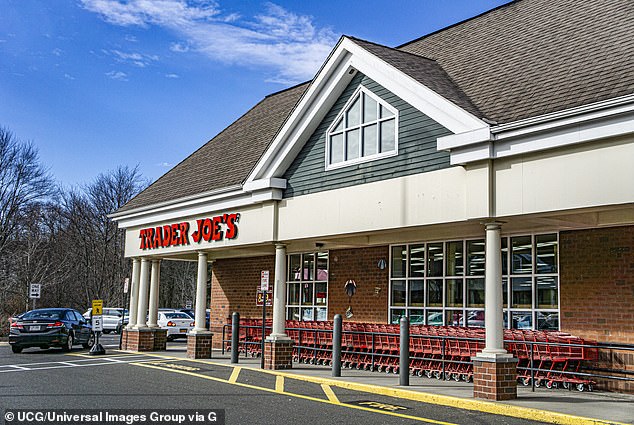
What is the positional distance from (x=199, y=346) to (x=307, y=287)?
150 inches

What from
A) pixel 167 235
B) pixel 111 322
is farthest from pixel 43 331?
pixel 111 322

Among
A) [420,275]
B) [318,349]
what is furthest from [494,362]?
[318,349]

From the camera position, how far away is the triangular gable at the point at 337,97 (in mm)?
12844

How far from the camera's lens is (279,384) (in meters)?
13.8

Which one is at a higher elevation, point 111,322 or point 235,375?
point 111,322

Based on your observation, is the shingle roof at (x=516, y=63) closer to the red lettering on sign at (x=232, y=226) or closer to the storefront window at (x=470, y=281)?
the red lettering on sign at (x=232, y=226)

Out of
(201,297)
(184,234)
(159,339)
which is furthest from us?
(159,339)

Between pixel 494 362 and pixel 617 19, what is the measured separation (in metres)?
7.38

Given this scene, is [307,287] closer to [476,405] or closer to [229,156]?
[229,156]

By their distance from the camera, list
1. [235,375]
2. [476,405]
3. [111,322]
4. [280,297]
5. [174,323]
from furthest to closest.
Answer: [111,322]
[174,323]
[280,297]
[235,375]
[476,405]

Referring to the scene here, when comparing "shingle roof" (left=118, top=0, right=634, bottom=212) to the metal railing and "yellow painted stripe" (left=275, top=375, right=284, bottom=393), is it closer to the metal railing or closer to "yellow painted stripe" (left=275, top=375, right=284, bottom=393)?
the metal railing

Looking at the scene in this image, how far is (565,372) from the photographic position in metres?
12.4

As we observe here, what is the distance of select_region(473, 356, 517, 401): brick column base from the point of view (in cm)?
1134

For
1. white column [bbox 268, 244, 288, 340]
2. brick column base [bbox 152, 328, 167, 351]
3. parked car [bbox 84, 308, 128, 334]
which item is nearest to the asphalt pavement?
white column [bbox 268, 244, 288, 340]
